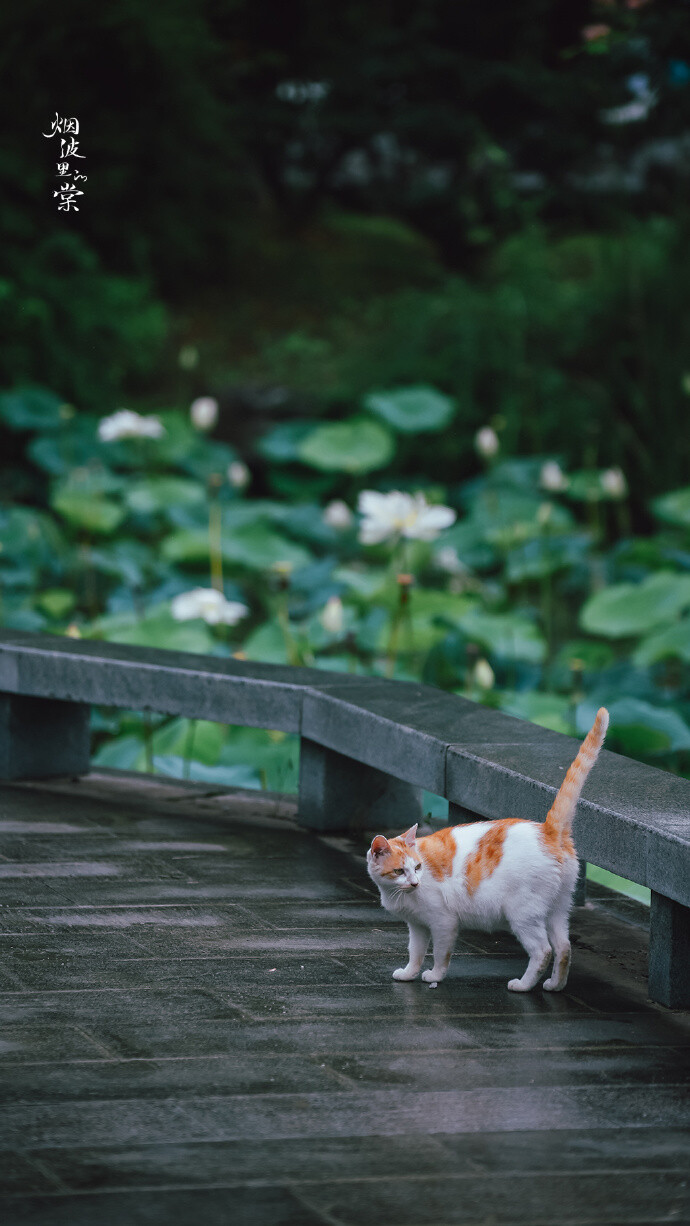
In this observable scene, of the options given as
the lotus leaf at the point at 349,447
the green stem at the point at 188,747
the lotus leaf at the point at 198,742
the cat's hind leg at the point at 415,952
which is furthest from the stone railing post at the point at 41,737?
the lotus leaf at the point at 349,447

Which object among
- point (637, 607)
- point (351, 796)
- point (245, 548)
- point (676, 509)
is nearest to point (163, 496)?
point (245, 548)

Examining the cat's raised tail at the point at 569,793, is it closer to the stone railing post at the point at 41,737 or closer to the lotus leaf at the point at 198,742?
the stone railing post at the point at 41,737

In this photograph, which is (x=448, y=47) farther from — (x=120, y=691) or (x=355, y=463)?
(x=120, y=691)

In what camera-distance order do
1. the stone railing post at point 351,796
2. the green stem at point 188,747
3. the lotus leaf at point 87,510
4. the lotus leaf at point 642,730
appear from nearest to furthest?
the stone railing post at point 351,796, the green stem at point 188,747, the lotus leaf at point 642,730, the lotus leaf at point 87,510

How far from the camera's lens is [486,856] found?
2.73 meters

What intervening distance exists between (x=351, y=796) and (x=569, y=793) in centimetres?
143

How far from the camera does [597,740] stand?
8.87 feet

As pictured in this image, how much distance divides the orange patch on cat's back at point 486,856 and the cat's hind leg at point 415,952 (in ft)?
0.51

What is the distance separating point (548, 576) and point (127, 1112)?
6.76 metres

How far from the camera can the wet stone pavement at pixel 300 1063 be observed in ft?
6.44

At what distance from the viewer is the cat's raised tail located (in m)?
2.69

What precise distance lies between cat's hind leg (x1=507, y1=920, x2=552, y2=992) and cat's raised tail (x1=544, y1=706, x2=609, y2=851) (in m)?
0.16

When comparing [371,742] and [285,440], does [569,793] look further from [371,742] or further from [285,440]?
[285,440]

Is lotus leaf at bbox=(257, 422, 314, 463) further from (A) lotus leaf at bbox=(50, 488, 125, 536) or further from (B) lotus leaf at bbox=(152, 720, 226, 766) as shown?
(B) lotus leaf at bbox=(152, 720, 226, 766)
